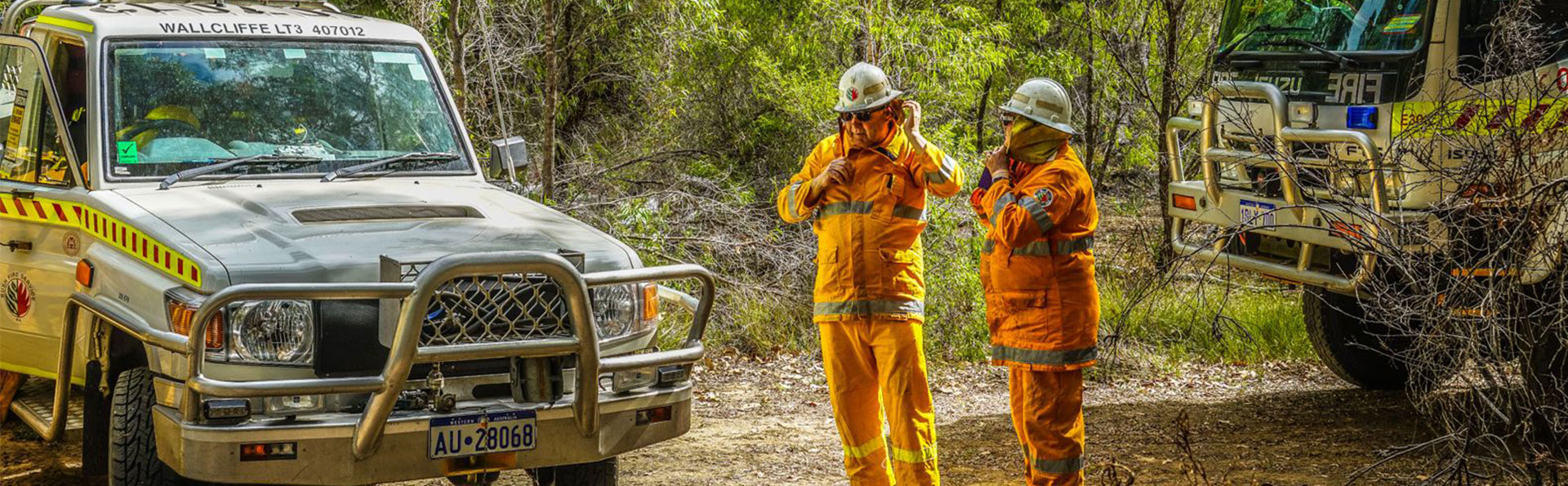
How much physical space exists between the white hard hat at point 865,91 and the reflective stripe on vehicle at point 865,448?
119 cm

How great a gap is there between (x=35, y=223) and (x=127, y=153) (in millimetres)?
545

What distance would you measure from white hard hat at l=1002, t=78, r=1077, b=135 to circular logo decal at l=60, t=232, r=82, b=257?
10.8 feet

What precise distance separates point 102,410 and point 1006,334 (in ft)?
10.6

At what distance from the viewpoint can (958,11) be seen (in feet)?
41.3

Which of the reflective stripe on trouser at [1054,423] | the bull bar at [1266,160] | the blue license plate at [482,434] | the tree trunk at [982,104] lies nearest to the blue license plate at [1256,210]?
the bull bar at [1266,160]

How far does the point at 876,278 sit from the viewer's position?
5.05 meters

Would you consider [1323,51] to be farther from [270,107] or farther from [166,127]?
[166,127]

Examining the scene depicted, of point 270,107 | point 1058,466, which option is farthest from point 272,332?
point 1058,466

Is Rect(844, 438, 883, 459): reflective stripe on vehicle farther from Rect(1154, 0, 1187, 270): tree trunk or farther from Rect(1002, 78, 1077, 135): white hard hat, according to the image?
Rect(1154, 0, 1187, 270): tree trunk

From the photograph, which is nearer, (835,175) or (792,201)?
(835,175)

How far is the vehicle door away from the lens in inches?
205

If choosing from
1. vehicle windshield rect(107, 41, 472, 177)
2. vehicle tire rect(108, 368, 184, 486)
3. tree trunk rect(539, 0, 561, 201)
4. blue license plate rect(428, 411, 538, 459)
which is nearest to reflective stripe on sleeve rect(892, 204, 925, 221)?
blue license plate rect(428, 411, 538, 459)

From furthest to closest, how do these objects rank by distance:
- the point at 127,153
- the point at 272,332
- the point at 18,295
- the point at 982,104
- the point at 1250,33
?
1. the point at 982,104
2. the point at 1250,33
3. the point at 18,295
4. the point at 127,153
5. the point at 272,332

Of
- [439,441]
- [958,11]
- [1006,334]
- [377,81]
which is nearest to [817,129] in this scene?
[958,11]
